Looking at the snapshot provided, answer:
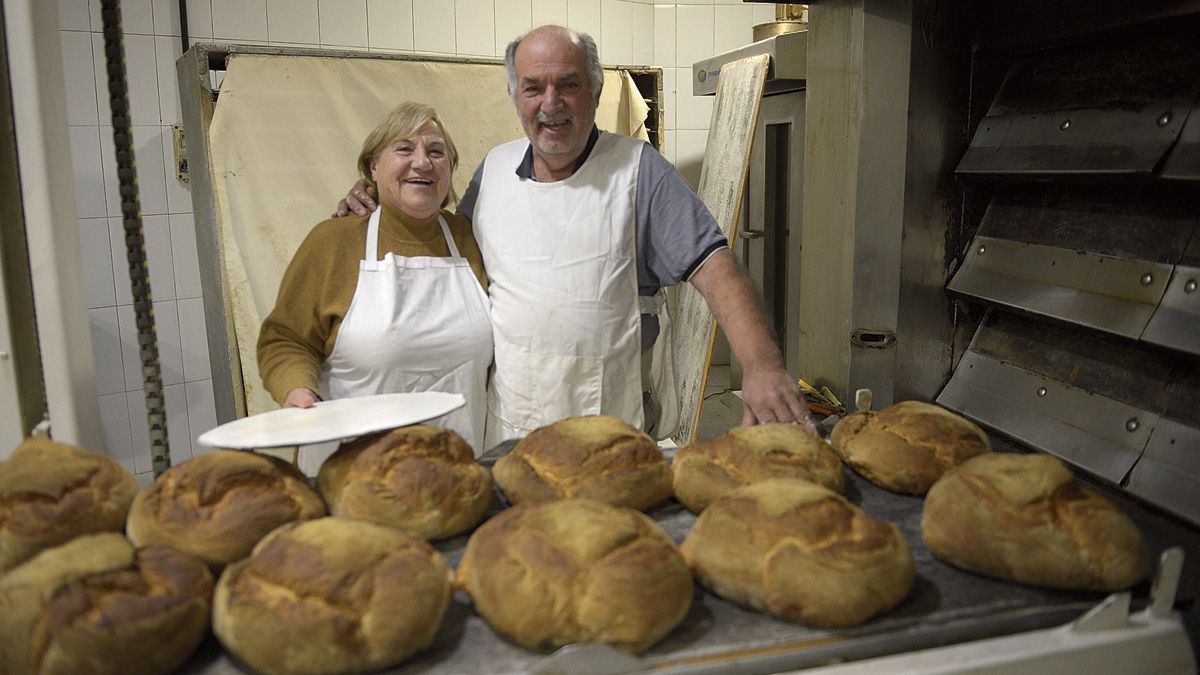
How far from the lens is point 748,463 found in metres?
1.20

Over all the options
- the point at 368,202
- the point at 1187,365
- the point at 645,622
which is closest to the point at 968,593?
the point at 645,622

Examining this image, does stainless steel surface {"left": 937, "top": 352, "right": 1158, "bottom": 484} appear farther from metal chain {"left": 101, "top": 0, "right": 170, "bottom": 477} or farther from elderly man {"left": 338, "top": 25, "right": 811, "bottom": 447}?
metal chain {"left": 101, "top": 0, "right": 170, "bottom": 477}

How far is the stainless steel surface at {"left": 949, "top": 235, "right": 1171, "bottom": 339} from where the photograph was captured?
1351 millimetres

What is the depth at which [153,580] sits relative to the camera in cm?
86

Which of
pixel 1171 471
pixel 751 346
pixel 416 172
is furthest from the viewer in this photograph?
pixel 416 172

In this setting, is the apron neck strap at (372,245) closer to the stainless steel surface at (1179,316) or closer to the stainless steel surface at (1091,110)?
the stainless steel surface at (1091,110)

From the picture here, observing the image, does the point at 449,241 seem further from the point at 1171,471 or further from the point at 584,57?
the point at 1171,471

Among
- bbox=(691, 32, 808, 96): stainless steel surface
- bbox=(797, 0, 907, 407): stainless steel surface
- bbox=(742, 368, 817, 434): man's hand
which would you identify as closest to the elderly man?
bbox=(797, 0, 907, 407): stainless steel surface

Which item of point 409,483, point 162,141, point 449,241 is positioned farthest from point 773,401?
point 162,141

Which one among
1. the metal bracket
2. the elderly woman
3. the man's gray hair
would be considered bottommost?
the metal bracket

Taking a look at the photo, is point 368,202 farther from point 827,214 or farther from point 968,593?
point 968,593

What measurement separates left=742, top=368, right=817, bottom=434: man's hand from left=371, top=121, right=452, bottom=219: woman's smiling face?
0.91 meters

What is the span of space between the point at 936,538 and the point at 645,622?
0.43 metres

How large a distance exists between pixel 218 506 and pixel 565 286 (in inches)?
44.6
